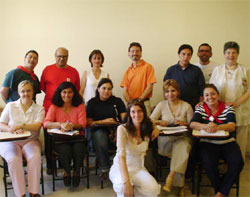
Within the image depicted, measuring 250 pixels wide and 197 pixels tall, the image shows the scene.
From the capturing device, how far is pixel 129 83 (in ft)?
11.5

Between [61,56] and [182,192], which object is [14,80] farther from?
[182,192]

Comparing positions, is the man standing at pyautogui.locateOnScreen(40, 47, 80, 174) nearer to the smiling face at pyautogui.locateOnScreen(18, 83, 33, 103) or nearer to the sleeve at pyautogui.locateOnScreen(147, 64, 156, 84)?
the smiling face at pyautogui.locateOnScreen(18, 83, 33, 103)

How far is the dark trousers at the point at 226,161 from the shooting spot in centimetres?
248

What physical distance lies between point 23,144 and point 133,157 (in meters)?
1.23

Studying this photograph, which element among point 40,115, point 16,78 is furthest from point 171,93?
point 16,78

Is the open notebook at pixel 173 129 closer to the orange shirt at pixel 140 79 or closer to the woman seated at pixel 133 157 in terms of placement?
the woman seated at pixel 133 157

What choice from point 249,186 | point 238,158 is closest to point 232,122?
point 238,158

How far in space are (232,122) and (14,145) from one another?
2309mm

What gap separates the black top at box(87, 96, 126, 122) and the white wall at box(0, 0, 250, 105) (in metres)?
1.03

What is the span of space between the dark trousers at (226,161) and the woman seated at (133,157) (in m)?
0.60

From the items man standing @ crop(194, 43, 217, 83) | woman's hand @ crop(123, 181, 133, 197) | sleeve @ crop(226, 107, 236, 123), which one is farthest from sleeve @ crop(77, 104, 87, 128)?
man standing @ crop(194, 43, 217, 83)

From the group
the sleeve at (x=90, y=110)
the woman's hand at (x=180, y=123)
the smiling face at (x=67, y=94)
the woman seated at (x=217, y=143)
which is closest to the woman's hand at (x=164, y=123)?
the woman's hand at (x=180, y=123)

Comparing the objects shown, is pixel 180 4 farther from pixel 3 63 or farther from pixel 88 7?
pixel 3 63

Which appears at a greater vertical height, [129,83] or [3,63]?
[3,63]
